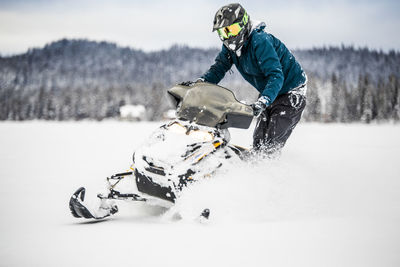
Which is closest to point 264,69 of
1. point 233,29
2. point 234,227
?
point 233,29

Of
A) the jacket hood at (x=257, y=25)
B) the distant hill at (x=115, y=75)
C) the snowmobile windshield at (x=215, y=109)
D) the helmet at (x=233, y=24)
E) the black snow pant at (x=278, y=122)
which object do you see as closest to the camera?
the snowmobile windshield at (x=215, y=109)

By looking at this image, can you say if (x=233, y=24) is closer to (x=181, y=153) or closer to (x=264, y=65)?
(x=264, y=65)

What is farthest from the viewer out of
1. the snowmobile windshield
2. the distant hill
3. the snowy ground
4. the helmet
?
the distant hill

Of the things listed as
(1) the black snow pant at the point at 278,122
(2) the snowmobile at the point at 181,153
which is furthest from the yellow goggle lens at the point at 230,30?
(1) the black snow pant at the point at 278,122

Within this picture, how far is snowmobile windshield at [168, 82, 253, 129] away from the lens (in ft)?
9.46

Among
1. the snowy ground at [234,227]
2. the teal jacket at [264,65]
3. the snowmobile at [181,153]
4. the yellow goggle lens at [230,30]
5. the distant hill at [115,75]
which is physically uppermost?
the distant hill at [115,75]

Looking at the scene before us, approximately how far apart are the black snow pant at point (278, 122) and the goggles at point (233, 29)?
97 centimetres

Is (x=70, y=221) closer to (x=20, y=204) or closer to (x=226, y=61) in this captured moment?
(x=20, y=204)

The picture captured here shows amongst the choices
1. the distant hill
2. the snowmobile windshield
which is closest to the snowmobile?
the snowmobile windshield

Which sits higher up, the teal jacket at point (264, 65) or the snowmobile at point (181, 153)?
the teal jacket at point (264, 65)

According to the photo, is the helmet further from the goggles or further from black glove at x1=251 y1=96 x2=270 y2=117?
black glove at x1=251 y1=96 x2=270 y2=117

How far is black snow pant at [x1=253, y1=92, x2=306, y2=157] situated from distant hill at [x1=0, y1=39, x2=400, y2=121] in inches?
1415

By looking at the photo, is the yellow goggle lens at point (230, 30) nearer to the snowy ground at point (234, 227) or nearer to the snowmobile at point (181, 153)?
the snowmobile at point (181, 153)

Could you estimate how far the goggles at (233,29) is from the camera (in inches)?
128
